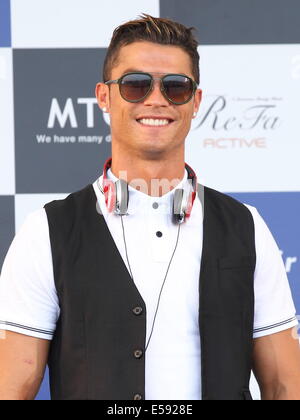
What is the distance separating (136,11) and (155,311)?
1.41m

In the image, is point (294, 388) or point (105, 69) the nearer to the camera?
point (294, 388)

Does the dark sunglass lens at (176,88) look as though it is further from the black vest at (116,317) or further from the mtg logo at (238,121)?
the mtg logo at (238,121)

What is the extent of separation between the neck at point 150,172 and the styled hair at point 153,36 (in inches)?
8.3

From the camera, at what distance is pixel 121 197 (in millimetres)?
1754

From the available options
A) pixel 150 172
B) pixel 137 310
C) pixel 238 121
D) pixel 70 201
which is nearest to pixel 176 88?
pixel 150 172

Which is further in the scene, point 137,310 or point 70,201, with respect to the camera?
point 70,201

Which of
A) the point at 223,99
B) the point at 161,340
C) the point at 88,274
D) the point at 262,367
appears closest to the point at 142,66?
the point at 88,274

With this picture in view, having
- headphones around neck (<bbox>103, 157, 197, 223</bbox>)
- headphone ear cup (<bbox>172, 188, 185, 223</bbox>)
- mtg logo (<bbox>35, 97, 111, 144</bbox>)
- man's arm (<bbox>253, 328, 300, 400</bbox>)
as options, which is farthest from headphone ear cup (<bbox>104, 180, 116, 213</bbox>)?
mtg logo (<bbox>35, 97, 111, 144</bbox>)

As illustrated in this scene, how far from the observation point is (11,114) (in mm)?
2719

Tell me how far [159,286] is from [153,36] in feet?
1.89

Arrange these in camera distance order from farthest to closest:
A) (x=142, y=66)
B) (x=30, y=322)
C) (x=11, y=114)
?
(x=11, y=114)
(x=142, y=66)
(x=30, y=322)

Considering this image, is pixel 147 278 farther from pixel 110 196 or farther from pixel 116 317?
pixel 110 196

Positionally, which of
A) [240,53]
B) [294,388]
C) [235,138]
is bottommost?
[294,388]

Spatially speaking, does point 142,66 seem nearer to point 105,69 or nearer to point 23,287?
point 105,69
